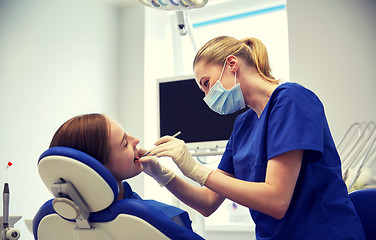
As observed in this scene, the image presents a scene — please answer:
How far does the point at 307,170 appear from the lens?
1119mm

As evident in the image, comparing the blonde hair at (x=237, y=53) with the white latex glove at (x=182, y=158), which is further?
the blonde hair at (x=237, y=53)

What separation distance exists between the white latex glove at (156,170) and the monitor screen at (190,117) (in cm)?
115

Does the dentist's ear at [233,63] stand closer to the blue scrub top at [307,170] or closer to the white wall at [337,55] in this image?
the blue scrub top at [307,170]

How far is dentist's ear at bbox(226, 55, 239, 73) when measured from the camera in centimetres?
134

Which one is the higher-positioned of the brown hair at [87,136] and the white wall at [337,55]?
the white wall at [337,55]

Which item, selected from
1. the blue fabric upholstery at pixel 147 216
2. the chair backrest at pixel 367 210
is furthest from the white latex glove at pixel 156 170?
the chair backrest at pixel 367 210

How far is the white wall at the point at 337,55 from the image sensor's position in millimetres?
2510

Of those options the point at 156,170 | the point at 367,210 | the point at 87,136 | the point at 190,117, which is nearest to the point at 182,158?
the point at 156,170

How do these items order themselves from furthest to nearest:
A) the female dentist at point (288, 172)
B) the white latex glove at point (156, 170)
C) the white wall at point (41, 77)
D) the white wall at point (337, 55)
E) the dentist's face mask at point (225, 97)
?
the white wall at point (337, 55) < the white wall at point (41, 77) < the dentist's face mask at point (225, 97) < the white latex glove at point (156, 170) < the female dentist at point (288, 172)

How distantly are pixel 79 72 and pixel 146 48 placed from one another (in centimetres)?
60

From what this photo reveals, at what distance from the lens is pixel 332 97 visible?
8.42 feet

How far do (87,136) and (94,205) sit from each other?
205mm

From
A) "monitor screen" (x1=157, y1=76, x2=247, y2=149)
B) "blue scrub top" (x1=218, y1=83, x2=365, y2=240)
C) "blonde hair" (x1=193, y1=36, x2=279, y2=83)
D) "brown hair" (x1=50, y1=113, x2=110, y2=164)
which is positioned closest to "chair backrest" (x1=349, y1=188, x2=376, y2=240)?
"blue scrub top" (x1=218, y1=83, x2=365, y2=240)

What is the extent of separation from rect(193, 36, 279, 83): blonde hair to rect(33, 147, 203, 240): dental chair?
593 millimetres
